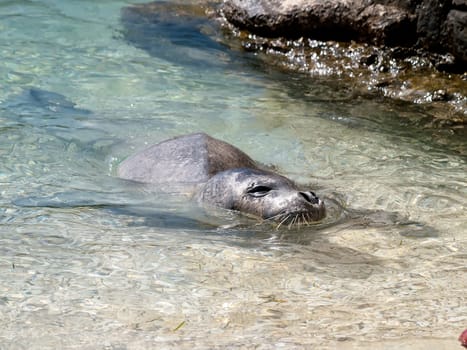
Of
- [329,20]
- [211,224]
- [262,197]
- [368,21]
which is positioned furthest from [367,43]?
[211,224]

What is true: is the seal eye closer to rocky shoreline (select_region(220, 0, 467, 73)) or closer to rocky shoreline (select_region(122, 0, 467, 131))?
rocky shoreline (select_region(122, 0, 467, 131))

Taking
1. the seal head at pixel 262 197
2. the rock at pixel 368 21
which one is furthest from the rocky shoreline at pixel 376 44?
the seal head at pixel 262 197

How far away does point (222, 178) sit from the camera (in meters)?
5.45

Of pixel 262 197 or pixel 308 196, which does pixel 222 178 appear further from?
pixel 308 196

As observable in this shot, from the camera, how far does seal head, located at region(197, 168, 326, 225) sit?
5027 mm

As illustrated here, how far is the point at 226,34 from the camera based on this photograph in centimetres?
1016

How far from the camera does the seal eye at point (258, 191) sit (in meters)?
5.26

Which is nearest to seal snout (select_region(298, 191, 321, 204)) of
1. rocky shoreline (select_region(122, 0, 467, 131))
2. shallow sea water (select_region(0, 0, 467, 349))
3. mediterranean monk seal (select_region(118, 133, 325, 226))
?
mediterranean monk seal (select_region(118, 133, 325, 226))

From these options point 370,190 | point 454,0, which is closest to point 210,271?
point 370,190

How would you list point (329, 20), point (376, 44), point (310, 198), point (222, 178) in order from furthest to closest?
1. point (329, 20)
2. point (376, 44)
3. point (222, 178)
4. point (310, 198)

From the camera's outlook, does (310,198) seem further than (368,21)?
No

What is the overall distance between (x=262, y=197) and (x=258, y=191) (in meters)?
0.08

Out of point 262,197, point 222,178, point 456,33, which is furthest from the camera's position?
point 456,33

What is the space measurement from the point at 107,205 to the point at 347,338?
8.45ft
